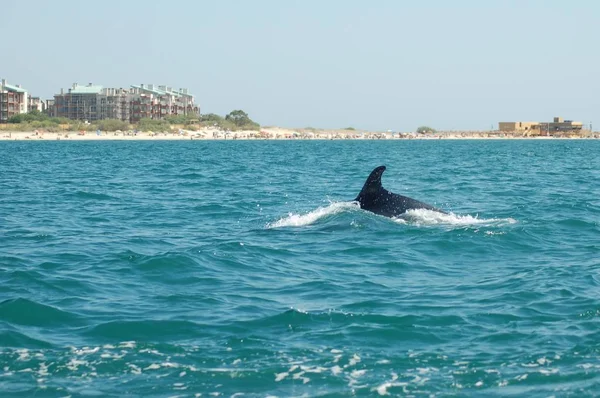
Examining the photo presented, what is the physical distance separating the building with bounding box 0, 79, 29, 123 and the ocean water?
15682 centimetres

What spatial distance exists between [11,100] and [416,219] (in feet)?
546

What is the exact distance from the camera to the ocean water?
338 inches

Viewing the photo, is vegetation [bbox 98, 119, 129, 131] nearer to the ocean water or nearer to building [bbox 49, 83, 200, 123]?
building [bbox 49, 83, 200, 123]

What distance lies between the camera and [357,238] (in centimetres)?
1756

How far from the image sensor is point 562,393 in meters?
8.12

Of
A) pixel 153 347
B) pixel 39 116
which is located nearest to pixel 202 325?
pixel 153 347

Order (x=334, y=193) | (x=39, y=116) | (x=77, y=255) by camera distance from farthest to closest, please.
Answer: (x=39, y=116)
(x=334, y=193)
(x=77, y=255)

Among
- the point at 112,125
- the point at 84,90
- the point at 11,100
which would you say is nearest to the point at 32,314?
the point at 112,125

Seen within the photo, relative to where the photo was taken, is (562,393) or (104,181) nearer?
(562,393)

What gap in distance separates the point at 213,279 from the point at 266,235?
5042mm

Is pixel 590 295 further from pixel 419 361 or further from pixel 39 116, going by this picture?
pixel 39 116

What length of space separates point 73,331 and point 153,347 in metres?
1.37

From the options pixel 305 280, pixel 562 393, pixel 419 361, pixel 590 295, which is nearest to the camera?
pixel 562 393

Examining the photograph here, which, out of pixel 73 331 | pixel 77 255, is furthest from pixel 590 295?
pixel 77 255
